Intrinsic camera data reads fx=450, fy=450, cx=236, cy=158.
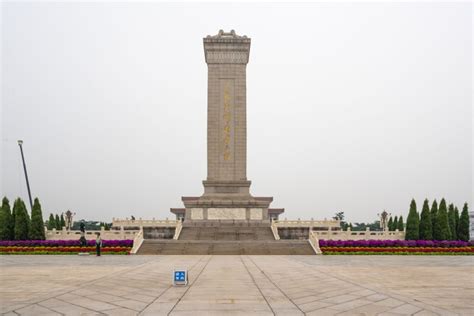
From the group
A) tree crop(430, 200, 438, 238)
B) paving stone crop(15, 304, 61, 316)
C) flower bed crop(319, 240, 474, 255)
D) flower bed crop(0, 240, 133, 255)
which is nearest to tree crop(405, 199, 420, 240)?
tree crop(430, 200, 438, 238)

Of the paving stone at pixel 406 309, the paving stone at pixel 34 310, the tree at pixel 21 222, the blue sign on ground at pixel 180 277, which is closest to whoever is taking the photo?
the paving stone at pixel 34 310

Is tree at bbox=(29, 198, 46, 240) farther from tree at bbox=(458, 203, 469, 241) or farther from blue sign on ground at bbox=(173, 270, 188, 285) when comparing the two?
tree at bbox=(458, 203, 469, 241)

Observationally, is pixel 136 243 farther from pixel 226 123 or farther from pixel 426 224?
pixel 426 224

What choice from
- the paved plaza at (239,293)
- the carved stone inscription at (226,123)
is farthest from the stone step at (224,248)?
the carved stone inscription at (226,123)

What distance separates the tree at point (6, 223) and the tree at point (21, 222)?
0.58 m

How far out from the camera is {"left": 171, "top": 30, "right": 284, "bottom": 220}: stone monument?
1721 inches

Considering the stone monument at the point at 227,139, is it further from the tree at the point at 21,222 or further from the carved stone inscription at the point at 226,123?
the tree at the point at 21,222

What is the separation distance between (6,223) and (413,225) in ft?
104

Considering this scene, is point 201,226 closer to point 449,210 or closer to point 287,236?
point 287,236

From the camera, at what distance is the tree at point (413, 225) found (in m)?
35.5

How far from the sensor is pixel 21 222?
111 ft

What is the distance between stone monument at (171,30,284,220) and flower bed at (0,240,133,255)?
46.1 feet

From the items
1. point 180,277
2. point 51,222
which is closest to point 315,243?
point 180,277

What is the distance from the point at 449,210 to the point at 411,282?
29929 mm
